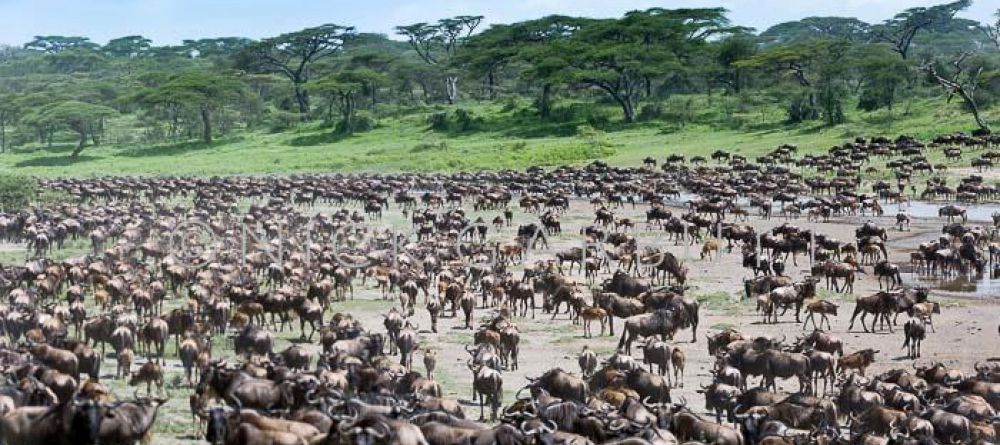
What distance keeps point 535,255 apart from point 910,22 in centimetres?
8116

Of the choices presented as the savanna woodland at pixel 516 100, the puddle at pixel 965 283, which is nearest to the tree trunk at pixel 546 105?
the savanna woodland at pixel 516 100

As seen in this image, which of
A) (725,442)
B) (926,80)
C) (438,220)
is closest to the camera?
(725,442)

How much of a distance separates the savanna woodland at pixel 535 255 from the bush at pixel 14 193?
15 centimetres

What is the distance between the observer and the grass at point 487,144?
67938 mm

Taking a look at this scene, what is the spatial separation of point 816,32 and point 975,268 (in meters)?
104

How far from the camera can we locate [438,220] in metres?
40.3

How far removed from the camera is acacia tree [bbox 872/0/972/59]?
4067 inches

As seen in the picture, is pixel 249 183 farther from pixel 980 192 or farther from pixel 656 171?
pixel 980 192

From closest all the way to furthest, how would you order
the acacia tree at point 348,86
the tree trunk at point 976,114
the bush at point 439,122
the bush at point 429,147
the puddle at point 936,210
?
1. the puddle at point 936,210
2. the tree trunk at point 976,114
3. the bush at point 429,147
4. the bush at point 439,122
5. the acacia tree at point 348,86

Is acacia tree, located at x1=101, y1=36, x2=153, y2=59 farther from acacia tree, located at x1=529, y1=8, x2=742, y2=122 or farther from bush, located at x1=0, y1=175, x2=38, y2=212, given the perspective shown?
bush, located at x1=0, y1=175, x2=38, y2=212

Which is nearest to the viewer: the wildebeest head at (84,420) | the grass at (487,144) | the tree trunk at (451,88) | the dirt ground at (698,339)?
the wildebeest head at (84,420)

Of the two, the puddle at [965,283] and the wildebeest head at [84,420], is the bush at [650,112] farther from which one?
the wildebeest head at [84,420]

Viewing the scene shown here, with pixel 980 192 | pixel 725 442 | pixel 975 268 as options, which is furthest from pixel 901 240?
pixel 725 442

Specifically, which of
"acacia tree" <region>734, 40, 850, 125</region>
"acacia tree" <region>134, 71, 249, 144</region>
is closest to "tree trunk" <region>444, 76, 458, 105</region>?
"acacia tree" <region>134, 71, 249, 144</region>
